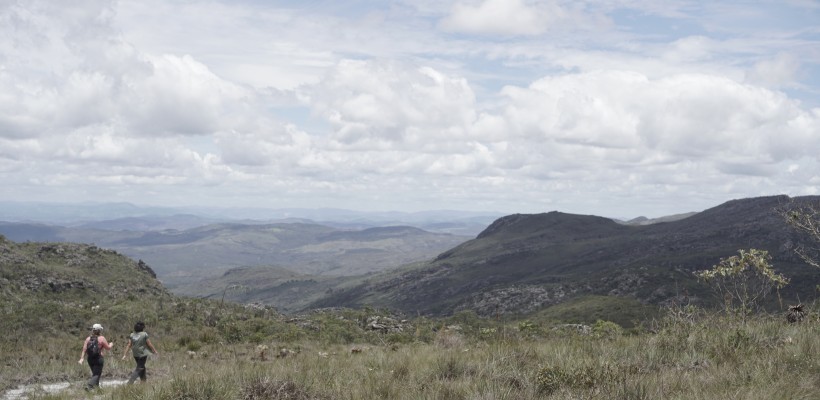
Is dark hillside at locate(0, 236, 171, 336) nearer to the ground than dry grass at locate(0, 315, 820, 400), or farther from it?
nearer to the ground

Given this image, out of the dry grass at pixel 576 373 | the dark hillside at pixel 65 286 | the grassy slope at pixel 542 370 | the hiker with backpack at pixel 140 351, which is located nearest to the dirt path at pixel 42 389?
the grassy slope at pixel 542 370

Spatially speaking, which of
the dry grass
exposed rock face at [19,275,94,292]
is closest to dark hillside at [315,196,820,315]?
exposed rock face at [19,275,94,292]

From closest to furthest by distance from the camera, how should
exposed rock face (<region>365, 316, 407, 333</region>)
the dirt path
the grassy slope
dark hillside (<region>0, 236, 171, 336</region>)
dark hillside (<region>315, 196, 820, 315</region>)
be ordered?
1. the grassy slope
2. the dirt path
3. dark hillside (<region>0, 236, 171, 336</region>)
4. exposed rock face (<region>365, 316, 407, 333</region>)
5. dark hillside (<region>315, 196, 820, 315</region>)

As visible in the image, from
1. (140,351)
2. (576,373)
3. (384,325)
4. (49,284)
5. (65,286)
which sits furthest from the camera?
(65,286)

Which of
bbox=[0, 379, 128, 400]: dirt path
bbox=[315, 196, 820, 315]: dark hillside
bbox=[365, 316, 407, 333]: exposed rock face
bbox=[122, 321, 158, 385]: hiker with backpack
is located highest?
bbox=[122, 321, 158, 385]: hiker with backpack

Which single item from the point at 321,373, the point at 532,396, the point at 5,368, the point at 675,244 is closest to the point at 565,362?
the point at 532,396

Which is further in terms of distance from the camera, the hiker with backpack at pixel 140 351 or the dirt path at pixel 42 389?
the hiker with backpack at pixel 140 351

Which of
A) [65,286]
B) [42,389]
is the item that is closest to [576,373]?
[42,389]

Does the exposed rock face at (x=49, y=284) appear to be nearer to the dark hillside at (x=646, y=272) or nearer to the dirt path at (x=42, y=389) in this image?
the dirt path at (x=42, y=389)

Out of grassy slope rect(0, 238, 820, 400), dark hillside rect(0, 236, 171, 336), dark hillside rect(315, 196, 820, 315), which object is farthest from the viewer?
dark hillside rect(315, 196, 820, 315)

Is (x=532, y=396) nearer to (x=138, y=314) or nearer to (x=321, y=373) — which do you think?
(x=321, y=373)

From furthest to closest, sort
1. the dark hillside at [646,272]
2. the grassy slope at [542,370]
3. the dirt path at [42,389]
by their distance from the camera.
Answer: the dark hillside at [646,272], the dirt path at [42,389], the grassy slope at [542,370]

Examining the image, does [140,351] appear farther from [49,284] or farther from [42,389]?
[49,284]

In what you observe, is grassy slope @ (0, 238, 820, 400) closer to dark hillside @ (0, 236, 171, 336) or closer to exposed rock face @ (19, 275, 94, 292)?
dark hillside @ (0, 236, 171, 336)
